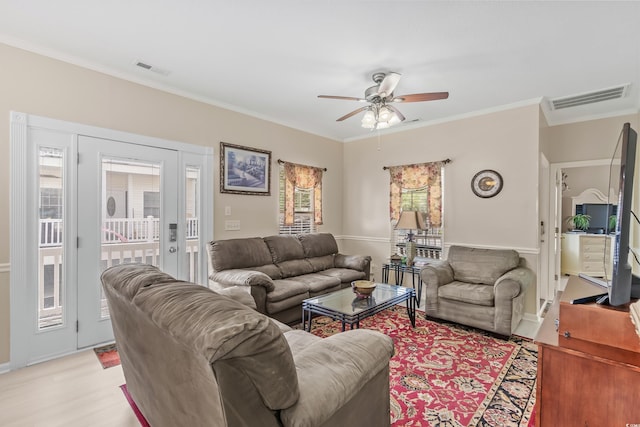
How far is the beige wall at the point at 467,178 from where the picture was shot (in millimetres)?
3799

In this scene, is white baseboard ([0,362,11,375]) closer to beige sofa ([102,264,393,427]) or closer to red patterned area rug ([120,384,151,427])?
red patterned area rug ([120,384,151,427])

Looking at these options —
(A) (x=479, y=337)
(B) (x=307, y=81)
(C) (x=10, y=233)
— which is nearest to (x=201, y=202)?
(C) (x=10, y=233)

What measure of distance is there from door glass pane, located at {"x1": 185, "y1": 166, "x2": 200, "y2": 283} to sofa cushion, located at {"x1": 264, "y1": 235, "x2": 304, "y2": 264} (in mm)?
919

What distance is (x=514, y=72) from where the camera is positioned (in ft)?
9.95

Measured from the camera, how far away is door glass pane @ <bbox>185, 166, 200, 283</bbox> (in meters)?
3.63

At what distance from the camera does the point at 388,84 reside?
2896mm

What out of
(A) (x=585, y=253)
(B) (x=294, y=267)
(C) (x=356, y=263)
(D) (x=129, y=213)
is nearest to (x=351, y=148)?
(C) (x=356, y=263)

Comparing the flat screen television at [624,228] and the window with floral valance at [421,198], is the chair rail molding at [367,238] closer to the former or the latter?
the window with floral valance at [421,198]

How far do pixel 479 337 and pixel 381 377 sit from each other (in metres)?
2.17

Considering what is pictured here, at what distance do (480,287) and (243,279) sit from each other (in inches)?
105

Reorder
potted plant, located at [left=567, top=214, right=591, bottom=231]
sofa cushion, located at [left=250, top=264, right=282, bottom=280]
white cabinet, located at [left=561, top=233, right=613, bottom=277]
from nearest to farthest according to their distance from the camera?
sofa cushion, located at [left=250, top=264, right=282, bottom=280] → white cabinet, located at [left=561, top=233, right=613, bottom=277] → potted plant, located at [left=567, top=214, right=591, bottom=231]

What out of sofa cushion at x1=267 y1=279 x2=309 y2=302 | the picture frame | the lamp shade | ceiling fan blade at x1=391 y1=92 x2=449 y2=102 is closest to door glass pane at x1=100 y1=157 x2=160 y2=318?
the picture frame

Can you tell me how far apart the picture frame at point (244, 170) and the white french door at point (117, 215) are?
24.9 inches

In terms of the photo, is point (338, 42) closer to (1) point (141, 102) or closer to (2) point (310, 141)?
(1) point (141, 102)
